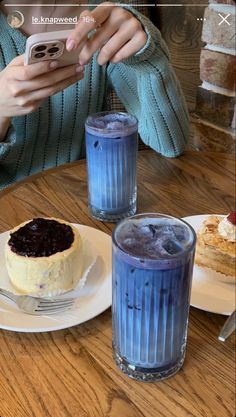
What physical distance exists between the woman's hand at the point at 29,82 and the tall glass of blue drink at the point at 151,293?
41 cm

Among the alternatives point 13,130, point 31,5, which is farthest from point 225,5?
point 13,130

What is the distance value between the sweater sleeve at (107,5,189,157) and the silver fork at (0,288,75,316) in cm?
50

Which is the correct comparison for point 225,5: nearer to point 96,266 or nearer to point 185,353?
point 96,266

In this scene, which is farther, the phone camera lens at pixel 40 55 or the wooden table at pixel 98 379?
the phone camera lens at pixel 40 55

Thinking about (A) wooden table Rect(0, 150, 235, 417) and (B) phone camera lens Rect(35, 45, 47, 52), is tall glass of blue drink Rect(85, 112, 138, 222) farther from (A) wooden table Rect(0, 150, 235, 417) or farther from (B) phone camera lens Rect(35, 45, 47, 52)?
(A) wooden table Rect(0, 150, 235, 417)

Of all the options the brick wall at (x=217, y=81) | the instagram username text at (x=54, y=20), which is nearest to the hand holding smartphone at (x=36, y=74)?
the instagram username text at (x=54, y=20)

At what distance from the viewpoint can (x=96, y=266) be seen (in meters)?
0.70

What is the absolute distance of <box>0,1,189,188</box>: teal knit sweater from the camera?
103 centimetres

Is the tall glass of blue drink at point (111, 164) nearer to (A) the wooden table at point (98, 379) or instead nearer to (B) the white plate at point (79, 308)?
(B) the white plate at point (79, 308)

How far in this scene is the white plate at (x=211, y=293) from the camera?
613 mm

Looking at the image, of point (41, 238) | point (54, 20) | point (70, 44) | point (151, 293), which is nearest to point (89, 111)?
point (54, 20)

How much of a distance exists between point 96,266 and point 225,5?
38.5 inches

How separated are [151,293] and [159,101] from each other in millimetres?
623

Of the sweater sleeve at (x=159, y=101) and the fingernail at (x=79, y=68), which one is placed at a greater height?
the fingernail at (x=79, y=68)
